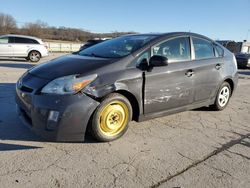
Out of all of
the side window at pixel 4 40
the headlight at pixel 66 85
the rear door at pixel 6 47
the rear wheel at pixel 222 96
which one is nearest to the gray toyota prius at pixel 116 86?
the headlight at pixel 66 85

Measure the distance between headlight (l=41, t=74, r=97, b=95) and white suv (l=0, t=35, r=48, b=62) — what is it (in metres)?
12.9

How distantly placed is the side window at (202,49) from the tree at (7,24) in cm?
5818

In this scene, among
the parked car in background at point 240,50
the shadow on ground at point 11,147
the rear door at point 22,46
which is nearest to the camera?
the shadow on ground at point 11,147

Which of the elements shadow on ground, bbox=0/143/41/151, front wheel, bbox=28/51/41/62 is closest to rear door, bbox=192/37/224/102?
shadow on ground, bbox=0/143/41/151

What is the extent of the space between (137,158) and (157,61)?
1.43 m

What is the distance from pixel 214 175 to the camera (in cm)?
309

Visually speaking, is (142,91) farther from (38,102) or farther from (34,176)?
(34,176)

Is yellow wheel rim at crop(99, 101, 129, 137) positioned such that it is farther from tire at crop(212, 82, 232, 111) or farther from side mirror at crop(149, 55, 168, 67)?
tire at crop(212, 82, 232, 111)

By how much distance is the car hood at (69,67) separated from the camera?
11.7 ft

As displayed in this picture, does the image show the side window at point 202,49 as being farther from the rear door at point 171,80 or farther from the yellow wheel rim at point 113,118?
the yellow wheel rim at point 113,118

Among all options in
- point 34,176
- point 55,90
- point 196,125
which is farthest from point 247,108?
point 34,176

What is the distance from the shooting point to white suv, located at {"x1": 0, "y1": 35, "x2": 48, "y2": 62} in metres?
15.0

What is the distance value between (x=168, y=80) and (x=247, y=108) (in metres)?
3.03

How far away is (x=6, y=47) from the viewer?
14953mm
